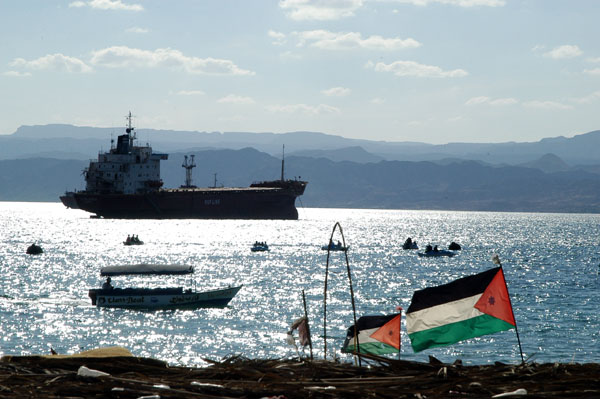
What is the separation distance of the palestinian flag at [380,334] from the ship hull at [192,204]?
158050mm

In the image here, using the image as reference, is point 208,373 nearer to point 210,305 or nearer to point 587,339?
point 587,339

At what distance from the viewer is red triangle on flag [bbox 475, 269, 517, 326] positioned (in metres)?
12.9

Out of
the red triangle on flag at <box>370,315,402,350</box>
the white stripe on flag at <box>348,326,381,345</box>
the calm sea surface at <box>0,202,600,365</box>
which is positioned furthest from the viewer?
the calm sea surface at <box>0,202,600,365</box>

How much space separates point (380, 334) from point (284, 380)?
18.6ft

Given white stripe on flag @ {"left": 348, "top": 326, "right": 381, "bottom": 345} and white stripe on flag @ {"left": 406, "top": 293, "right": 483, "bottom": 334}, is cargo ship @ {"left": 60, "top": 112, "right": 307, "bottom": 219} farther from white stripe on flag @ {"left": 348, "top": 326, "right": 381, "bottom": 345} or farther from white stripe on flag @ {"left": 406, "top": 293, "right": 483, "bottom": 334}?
white stripe on flag @ {"left": 406, "top": 293, "right": 483, "bottom": 334}

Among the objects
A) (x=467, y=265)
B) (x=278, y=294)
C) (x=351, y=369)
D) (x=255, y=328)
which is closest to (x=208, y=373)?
(x=351, y=369)

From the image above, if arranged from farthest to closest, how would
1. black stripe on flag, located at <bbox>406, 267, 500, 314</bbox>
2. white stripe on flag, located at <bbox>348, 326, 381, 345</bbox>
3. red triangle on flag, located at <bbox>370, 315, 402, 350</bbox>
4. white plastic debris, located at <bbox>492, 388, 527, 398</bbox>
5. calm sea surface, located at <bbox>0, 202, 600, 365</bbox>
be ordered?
calm sea surface, located at <bbox>0, 202, 600, 365</bbox>
white stripe on flag, located at <bbox>348, 326, 381, 345</bbox>
red triangle on flag, located at <bbox>370, 315, 402, 350</bbox>
black stripe on flag, located at <bbox>406, 267, 500, 314</bbox>
white plastic debris, located at <bbox>492, 388, 527, 398</bbox>

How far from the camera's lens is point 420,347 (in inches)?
518

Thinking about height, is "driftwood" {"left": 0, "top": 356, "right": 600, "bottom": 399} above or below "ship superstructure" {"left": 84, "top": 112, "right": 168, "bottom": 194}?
below

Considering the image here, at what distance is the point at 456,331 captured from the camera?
42.6 ft

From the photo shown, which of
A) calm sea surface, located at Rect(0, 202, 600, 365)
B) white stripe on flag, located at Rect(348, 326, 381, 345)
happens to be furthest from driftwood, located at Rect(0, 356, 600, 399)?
calm sea surface, located at Rect(0, 202, 600, 365)

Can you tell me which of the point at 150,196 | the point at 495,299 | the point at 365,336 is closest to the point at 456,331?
the point at 495,299

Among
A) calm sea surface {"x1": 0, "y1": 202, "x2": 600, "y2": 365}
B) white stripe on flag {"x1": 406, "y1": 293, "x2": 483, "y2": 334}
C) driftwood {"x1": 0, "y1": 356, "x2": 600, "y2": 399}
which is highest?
white stripe on flag {"x1": 406, "y1": 293, "x2": 483, "y2": 334}

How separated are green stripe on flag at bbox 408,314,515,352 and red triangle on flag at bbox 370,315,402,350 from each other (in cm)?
210
